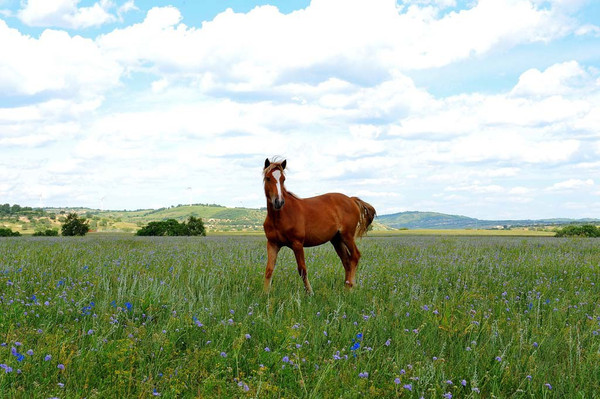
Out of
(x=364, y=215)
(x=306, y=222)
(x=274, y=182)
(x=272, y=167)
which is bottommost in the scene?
(x=306, y=222)

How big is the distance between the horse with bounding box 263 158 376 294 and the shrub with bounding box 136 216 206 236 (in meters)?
45.0

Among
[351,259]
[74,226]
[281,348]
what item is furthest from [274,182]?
[74,226]

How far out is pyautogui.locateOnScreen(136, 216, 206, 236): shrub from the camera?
52969 mm

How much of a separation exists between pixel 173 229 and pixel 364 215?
47003 mm

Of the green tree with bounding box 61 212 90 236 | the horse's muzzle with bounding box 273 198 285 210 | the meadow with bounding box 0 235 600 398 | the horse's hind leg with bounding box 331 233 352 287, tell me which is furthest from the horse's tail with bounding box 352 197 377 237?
the green tree with bounding box 61 212 90 236

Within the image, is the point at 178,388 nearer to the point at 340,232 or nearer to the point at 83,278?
the point at 83,278

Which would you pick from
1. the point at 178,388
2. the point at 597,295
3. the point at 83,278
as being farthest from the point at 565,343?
the point at 83,278

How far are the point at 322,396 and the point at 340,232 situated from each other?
18.3 feet

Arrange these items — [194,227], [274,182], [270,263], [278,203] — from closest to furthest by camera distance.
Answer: [278,203], [274,182], [270,263], [194,227]

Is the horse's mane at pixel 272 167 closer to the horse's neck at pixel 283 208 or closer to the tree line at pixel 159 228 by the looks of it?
the horse's neck at pixel 283 208

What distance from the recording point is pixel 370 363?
4.03m

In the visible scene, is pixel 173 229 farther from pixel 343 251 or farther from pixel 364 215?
pixel 343 251

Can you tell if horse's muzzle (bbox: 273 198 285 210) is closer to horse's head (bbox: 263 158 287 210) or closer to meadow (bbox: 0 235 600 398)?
horse's head (bbox: 263 158 287 210)

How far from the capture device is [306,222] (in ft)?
26.4
